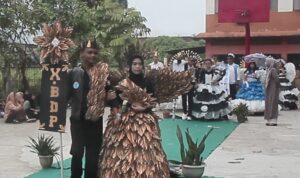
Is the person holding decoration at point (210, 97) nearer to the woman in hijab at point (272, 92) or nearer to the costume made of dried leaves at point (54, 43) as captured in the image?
the woman in hijab at point (272, 92)

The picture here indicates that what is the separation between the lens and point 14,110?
47.9 ft

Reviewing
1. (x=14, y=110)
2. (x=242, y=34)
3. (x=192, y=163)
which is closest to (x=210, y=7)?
A: (x=242, y=34)

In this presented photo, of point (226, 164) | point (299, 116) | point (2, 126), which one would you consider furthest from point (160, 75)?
point (299, 116)

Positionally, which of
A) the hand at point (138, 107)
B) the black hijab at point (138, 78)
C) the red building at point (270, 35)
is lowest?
the hand at point (138, 107)

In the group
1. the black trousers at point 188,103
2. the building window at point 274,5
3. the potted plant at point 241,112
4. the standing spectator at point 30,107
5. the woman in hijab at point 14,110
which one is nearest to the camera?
the woman in hijab at point 14,110

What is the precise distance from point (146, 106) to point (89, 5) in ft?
58.8

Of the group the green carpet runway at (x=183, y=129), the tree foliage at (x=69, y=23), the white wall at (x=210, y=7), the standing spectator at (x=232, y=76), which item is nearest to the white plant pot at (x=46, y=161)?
the green carpet runway at (x=183, y=129)

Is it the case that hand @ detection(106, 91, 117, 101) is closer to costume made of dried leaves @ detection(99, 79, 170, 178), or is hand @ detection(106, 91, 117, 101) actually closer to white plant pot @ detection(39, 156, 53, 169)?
costume made of dried leaves @ detection(99, 79, 170, 178)

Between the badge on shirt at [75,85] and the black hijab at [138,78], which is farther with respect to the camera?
the badge on shirt at [75,85]

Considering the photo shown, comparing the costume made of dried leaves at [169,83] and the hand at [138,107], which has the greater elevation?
the costume made of dried leaves at [169,83]

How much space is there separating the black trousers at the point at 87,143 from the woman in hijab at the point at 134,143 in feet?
0.58

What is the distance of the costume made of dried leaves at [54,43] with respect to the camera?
653 centimetres

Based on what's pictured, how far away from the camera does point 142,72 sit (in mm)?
6270

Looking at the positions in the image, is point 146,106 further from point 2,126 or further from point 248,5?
point 248,5
